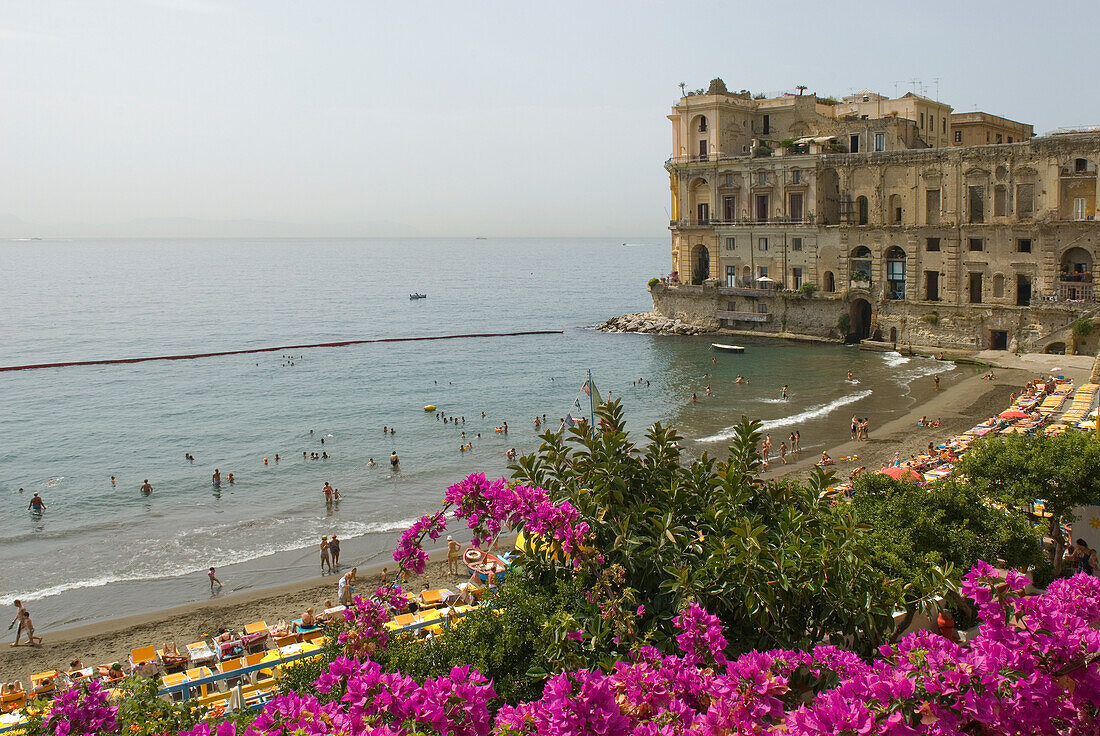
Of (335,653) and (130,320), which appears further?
(130,320)

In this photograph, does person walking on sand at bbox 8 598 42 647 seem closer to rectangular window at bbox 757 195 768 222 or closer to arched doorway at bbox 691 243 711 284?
rectangular window at bbox 757 195 768 222

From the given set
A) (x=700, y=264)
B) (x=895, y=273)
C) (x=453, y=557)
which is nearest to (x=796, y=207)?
(x=895, y=273)

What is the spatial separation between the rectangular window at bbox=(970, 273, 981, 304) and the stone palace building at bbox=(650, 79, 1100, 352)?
71 mm

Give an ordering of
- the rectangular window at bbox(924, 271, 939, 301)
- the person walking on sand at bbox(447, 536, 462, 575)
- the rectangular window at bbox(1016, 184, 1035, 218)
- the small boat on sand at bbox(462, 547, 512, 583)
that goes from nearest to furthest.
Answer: the small boat on sand at bbox(462, 547, 512, 583), the person walking on sand at bbox(447, 536, 462, 575), the rectangular window at bbox(1016, 184, 1035, 218), the rectangular window at bbox(924, 271, 939, 301)

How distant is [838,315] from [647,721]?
64503 mm

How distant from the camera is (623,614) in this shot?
10344mm

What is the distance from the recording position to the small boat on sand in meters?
24.5

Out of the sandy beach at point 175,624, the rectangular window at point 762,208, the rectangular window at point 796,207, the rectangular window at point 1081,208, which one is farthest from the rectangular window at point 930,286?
the sandy beach at point 175,624

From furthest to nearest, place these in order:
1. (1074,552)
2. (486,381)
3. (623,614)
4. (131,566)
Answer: (486,381) → (131,566) → (1074,552) → (623,614)

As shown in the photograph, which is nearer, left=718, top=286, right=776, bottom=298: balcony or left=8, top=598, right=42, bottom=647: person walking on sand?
left=8, top=598, right=42, bottom=647: person walking on sand

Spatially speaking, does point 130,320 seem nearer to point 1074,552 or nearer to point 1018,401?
point 1018,401

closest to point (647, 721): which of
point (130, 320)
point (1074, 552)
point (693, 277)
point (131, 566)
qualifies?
point (1074, 552)

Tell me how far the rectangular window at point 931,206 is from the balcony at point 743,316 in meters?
13.5

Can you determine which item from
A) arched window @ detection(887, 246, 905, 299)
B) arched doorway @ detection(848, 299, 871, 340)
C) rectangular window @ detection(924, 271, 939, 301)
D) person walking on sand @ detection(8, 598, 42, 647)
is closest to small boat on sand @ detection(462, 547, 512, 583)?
person walking on sand @ detection(8, 598, 42, 647)
